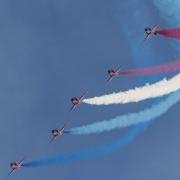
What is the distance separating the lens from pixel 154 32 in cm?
7756

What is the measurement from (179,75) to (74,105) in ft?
60.7

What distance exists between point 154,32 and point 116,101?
11479mm

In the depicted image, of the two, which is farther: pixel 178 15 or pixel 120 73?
pixel 120 73

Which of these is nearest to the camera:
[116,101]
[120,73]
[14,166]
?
[116,101]

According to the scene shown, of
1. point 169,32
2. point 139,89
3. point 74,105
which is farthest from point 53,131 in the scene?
point 169,32

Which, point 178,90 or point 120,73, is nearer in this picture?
point 178,90

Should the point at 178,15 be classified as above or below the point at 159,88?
above

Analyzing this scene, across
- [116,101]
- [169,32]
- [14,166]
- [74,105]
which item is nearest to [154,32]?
[169,32]

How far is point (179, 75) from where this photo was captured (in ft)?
236

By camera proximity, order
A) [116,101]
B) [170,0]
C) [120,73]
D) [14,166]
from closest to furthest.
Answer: [170,0] < [116,101] < [120,73] < [14,166]

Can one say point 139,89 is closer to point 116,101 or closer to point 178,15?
point 116,101

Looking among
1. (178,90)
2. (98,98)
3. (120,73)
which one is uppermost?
(120,73)

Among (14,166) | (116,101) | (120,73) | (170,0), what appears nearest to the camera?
(170,0)

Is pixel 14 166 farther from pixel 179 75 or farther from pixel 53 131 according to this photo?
pixel 179 75
